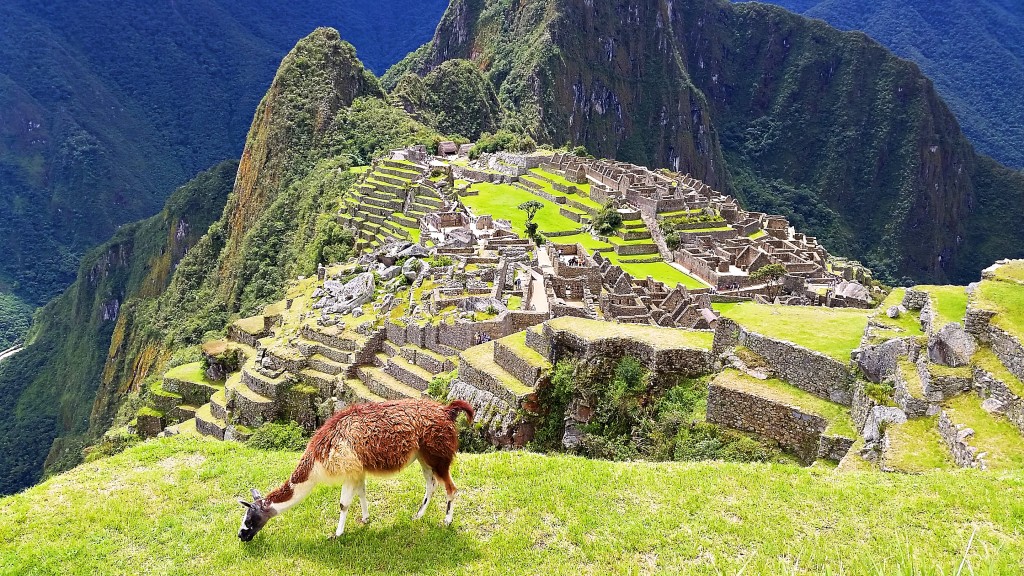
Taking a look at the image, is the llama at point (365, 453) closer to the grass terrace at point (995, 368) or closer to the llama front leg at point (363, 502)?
the llama front leg at point (363, 502)

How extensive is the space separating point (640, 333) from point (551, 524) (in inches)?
282

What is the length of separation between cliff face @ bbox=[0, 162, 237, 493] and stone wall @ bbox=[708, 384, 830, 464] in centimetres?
6251

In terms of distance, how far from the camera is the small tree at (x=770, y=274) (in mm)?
42719

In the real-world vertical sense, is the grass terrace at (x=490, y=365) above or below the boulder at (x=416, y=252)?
above

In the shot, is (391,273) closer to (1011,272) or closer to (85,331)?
(1011,272)

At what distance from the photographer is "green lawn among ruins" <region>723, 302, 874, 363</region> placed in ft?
41.8

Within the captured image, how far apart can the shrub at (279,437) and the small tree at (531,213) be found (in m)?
24.1

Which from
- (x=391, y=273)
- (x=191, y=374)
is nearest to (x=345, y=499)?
(x=391, y=273)

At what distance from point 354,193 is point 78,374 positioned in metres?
51.9

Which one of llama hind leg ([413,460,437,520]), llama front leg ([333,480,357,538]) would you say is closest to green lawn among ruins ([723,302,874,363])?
llama hind leg ([413,460,437,520])

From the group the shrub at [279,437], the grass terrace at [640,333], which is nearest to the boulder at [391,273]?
the shrub at [279,437]

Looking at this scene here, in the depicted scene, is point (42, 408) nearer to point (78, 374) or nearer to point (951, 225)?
point (78, 374)

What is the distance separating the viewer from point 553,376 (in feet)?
49.1

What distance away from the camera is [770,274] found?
43812 millimetres
